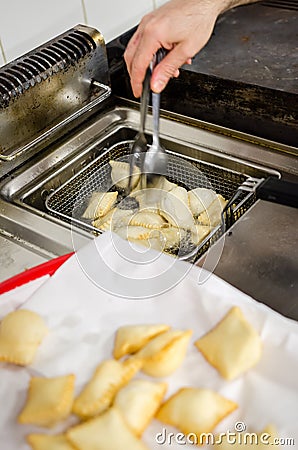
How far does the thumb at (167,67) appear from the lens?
1.11 meters

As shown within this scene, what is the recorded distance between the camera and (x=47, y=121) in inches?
55.3

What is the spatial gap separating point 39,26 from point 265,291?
Answer: 2.78 ft

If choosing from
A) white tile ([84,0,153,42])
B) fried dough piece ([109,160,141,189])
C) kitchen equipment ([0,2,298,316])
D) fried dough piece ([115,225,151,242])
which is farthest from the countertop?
white tile ([84,0,153,42])

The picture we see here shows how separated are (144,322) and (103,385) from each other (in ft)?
0.42

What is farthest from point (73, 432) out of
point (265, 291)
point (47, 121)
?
point (47, 121)

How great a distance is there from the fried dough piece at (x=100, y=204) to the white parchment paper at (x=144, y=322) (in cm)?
25

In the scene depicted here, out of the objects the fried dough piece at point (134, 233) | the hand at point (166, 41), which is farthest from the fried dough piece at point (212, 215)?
the hand at point (166, 41)

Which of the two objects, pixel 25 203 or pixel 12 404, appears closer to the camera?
pixel 12 404

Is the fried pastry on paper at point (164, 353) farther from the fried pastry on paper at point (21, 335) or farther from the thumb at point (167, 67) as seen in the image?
the thumb at point (167, 67)

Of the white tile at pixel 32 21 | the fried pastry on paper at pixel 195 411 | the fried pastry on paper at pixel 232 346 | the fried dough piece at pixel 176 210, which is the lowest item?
the fried dough piece at pixel 176 210

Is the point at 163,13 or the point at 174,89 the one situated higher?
the point at 163,13

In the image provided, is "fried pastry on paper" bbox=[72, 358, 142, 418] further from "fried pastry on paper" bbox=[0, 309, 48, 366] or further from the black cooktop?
the black cooktop

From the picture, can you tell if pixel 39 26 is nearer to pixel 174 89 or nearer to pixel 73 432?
pixel 174 89

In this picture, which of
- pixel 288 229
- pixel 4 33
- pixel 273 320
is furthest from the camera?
pixel 4 33
